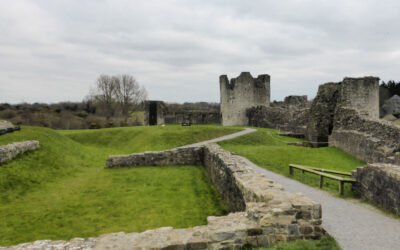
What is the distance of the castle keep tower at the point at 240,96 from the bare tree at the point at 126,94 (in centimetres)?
2160

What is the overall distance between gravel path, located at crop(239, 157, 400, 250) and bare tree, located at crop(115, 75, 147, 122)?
153 ft

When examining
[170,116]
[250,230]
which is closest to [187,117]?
[170,116]

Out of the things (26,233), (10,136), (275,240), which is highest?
(10,136)

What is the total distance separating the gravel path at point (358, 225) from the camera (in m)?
5.12

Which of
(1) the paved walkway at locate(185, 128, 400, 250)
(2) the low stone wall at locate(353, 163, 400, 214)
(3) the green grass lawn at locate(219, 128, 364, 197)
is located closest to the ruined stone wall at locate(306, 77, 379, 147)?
(3) the green grass lawn at locate(219, 128, 364, 197)

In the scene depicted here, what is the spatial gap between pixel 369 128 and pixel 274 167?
6568 mm

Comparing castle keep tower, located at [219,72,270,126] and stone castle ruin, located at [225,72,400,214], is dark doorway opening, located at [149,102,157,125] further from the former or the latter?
stone castle ruin, located at [225,72,400,214]

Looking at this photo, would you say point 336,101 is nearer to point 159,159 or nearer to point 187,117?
point 159,159

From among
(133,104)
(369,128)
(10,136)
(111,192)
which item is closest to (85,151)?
(10,136)

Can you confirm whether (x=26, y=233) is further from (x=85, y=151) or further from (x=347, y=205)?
(x=85, y=151)

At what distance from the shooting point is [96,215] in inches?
317

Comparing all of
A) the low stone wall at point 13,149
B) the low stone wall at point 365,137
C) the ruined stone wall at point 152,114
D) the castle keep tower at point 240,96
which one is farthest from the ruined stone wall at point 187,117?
the low stone wall at point 13,149

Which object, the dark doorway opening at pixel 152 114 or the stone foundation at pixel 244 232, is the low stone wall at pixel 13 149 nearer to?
the stone foundation at pixel 244 232

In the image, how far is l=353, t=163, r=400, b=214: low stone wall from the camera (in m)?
6.72
